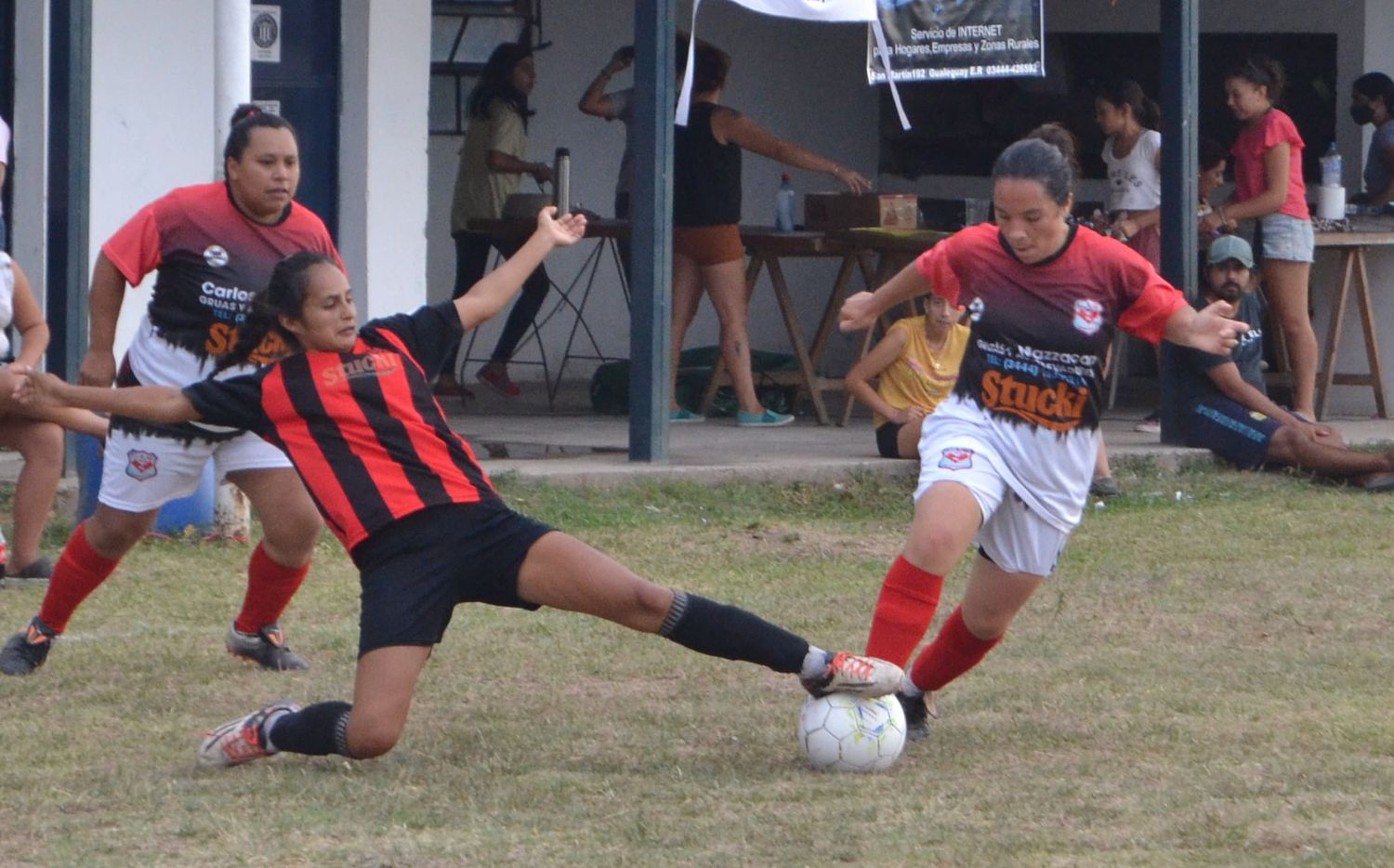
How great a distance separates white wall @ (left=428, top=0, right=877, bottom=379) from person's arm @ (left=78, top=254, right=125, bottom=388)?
22.2 ft

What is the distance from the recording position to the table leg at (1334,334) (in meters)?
11.8

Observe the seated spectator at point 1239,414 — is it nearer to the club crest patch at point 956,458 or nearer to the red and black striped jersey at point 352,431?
the club crest patch at point 956,458

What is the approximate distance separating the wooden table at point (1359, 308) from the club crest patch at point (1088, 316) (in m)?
6.67

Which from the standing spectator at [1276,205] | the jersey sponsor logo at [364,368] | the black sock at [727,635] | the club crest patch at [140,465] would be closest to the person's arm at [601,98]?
the standing spectator at [1276,205]

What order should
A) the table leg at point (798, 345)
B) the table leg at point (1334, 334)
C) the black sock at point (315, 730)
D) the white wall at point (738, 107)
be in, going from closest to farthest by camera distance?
the black sock at point (315, 730), the table leg at point (798, 345), the table leg at point (1334, 334), the white wall at point (738, 107)

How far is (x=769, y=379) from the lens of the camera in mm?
11977

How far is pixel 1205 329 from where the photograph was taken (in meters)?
5.07

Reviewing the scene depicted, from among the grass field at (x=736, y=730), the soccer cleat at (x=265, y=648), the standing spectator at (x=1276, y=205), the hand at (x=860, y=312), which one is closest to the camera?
the grass field at (x=736, y=730)

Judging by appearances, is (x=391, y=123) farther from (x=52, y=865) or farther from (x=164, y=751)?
(x=52, y=865)

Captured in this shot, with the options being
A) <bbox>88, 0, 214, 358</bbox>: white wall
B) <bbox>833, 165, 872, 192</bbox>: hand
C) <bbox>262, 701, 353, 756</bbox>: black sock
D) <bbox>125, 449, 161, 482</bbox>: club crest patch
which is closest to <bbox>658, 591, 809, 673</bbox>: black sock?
<bbox>262, 701, 353, 756</bbox>: black sock

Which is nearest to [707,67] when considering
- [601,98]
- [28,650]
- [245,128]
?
[601,98]

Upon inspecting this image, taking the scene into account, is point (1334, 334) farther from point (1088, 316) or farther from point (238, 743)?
point (238, 743)

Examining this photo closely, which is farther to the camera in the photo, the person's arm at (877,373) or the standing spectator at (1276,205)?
the standing spectator at (1276,205)

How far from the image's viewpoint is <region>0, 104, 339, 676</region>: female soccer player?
599cm
